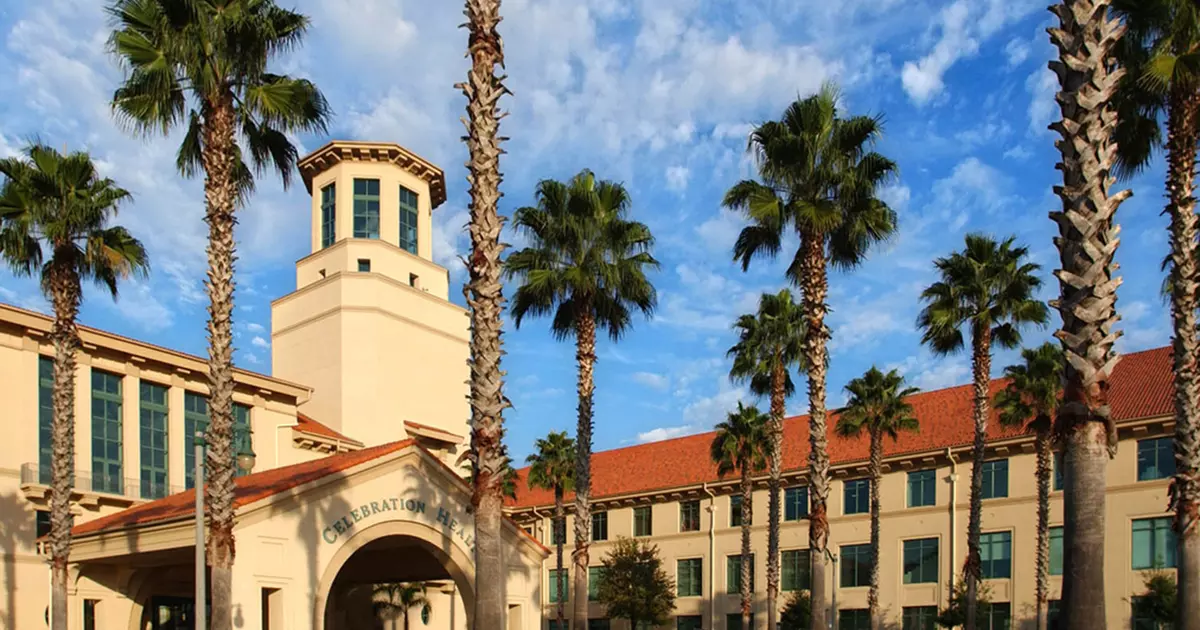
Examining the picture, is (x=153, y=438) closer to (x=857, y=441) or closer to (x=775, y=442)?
(x=775, y=442)

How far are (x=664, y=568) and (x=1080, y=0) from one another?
5321cm

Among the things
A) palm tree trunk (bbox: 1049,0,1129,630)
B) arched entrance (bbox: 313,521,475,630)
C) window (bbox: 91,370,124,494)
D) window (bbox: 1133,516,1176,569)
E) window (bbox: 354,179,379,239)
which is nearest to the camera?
palm tree trunk (bbox: 1049,0,1129,630)

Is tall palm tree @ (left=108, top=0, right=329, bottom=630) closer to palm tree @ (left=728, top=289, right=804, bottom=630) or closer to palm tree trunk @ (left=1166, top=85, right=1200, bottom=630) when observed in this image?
palm tree trunk @ (left=1166, top=85, right=1200, bottom=630)

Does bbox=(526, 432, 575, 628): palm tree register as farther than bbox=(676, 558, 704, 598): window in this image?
No

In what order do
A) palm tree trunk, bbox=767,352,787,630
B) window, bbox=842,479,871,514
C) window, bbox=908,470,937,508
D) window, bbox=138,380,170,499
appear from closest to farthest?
window, bbox=138,380,170,499, palm tree trunk, bbox=767,352,787,630, window, bbox=908,470,937,508, window, bbox=842,479,871,514

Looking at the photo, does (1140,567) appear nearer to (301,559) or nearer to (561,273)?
(561,273)

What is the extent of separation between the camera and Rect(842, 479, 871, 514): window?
53656mm

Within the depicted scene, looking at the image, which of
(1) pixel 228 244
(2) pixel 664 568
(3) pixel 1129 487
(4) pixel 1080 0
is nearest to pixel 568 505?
(2) pixel 664 568

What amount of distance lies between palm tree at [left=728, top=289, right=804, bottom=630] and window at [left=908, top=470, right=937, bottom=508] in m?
12.0

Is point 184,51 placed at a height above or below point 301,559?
→ above

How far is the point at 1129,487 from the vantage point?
44.0 metres

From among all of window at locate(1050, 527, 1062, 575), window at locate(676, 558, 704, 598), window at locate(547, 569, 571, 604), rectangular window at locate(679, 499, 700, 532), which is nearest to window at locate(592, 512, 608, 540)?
window at locate(547, 569, 571, 604)

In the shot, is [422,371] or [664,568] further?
[664,568]

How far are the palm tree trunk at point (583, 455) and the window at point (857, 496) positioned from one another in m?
27.9
